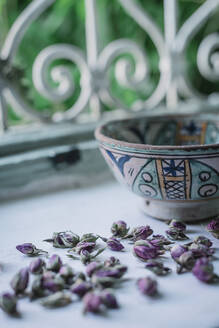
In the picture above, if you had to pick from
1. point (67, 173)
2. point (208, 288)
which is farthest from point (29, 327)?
point (67, 173)

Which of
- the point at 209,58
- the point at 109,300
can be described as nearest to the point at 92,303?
the point at 109,300

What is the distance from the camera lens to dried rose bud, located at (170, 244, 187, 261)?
0.47 m

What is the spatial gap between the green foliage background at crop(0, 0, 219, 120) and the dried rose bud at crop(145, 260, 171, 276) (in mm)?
786

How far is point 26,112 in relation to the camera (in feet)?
2.39

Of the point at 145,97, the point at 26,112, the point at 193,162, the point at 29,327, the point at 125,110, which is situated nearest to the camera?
the point at 29,327

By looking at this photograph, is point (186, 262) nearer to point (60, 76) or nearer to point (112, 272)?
point (112, 272)

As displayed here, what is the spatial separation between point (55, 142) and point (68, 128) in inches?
1.8

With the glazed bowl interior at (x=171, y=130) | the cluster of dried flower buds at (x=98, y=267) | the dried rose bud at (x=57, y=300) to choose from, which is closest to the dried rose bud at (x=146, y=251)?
the cluster of dried flower buds at (x=98, y=267)

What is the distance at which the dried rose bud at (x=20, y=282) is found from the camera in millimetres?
411

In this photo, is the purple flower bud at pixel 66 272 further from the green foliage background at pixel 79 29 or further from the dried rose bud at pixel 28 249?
the green foliage background at pixel 79 29

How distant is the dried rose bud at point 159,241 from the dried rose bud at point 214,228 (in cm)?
6

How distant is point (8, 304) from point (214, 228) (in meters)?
0.27

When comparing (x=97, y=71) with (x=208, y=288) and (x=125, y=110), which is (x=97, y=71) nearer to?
(x=125, y=110)

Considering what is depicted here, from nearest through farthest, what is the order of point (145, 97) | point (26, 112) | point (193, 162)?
1. point (193, 162)
2. point (26, 112)
3. point (145, 97)
